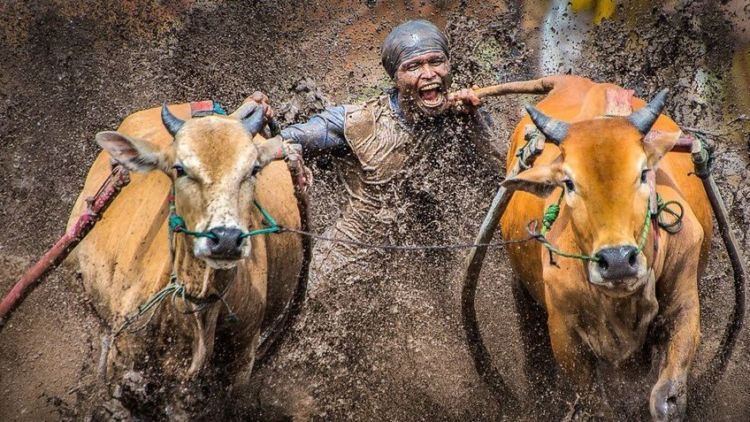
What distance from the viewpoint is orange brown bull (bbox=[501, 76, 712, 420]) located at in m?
4.45

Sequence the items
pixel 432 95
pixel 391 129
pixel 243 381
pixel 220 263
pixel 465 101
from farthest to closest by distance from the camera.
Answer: pixel 391 129 < pixel 432 95 < pixel 465 101 < pixel 243 381 < pixel 220 263

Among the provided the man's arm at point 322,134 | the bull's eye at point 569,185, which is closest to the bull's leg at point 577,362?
the bull's eye at point 569,185

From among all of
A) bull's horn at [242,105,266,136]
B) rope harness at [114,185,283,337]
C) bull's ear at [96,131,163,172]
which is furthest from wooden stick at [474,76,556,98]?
bull's ear at [96,131,163,172]

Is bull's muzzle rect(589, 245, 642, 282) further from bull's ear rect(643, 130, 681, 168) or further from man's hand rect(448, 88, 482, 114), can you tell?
man's hand rect(448, 88, 482, 114)

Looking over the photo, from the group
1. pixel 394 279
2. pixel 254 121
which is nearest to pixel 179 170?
pixel 254 121

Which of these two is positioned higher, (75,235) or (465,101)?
(75,235)

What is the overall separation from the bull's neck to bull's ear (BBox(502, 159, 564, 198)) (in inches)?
51.8

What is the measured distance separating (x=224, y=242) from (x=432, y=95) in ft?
9.94

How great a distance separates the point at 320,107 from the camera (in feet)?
26.5

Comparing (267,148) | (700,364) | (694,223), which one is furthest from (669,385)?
(267,148)

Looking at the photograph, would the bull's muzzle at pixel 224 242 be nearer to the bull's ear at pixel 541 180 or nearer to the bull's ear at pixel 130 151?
the bull's ear at pixel 130 151

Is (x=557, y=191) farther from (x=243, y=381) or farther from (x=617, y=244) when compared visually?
(x=243, y=381)

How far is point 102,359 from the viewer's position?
17.3 feet

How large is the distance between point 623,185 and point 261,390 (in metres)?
→ 2.86
